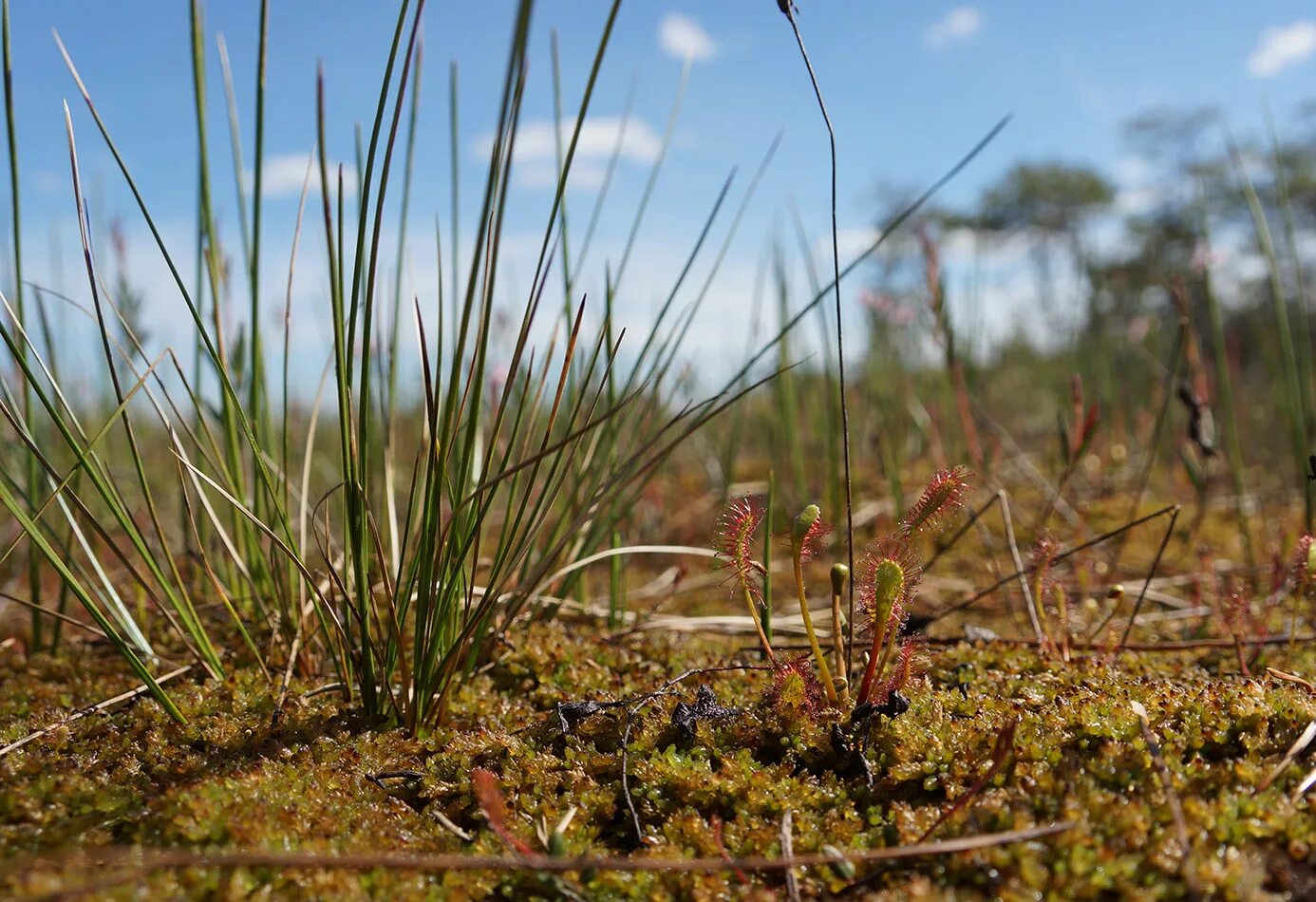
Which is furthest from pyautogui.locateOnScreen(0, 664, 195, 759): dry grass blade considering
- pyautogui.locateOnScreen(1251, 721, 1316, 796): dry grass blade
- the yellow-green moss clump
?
pyautogui.locateOnScreen(1251, 721, 1316, 796): dry grass blade

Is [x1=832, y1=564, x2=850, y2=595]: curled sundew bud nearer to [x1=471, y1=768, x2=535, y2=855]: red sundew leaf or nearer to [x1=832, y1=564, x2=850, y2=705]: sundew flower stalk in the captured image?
[x1=832, y1=564, x2=850, y2=705]: sundew flower stalk

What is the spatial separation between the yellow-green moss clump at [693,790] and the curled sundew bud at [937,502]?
0.26 metres

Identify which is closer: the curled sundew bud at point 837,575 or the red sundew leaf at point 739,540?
the curled sundew bud at point 837,575

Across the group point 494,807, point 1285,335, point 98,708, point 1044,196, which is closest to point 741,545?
point 494,807

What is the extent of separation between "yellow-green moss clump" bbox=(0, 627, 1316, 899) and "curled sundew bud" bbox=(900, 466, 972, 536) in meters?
0.26

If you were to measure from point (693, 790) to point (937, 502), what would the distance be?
1.75 ft

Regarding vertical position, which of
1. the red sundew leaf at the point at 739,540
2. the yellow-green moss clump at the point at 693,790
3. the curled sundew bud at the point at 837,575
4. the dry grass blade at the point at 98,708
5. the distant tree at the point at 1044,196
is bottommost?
the yellow-green moss clump at the point at 693,790

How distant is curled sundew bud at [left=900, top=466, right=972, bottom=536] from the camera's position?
1265 millimetres

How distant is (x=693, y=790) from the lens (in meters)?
1.17

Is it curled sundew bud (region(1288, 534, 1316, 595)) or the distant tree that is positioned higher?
Answer: the distant tree

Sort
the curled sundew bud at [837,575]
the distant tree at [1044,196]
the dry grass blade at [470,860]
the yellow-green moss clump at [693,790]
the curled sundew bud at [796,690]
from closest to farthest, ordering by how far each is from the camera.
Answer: the dry grass blade at [470,860] → the yellow-green moss clump at [693,790] → the curled sundew bud at [837,575] → the curled sundew bud at [796,690] → the distant tree at [1044,196]

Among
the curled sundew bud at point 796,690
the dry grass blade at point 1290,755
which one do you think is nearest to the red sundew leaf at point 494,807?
the curled sundew bud at point 796,690

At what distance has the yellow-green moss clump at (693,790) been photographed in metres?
0.96

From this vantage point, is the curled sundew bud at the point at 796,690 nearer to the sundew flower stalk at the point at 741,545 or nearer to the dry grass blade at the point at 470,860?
the sundew flower stalk at the point at 741,545
